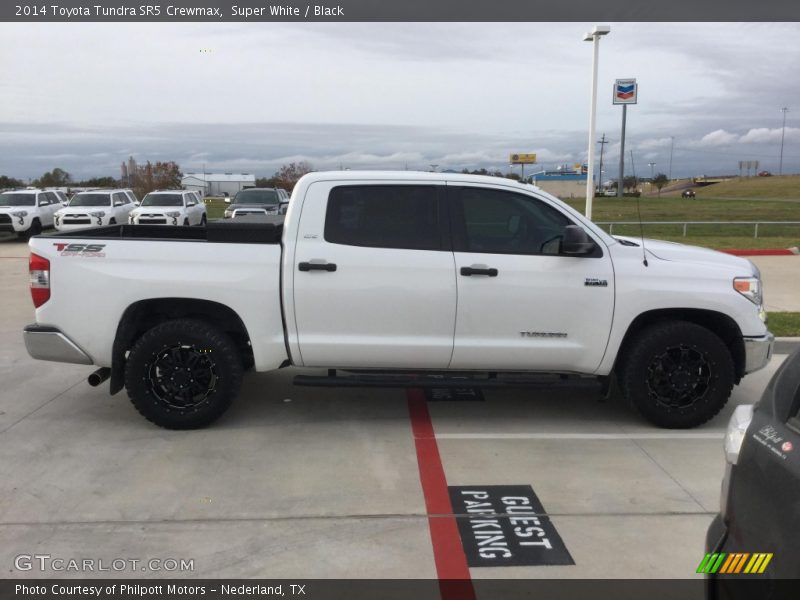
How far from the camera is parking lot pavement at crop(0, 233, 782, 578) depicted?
3.63 meters

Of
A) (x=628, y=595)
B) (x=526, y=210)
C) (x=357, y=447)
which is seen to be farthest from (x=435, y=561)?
(x=526, y=210)

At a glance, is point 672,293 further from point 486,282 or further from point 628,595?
point 628,595

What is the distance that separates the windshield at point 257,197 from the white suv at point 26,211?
674 cm

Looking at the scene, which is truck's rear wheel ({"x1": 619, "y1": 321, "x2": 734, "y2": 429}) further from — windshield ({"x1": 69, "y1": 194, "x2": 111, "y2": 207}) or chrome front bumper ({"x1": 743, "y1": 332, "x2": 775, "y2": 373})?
windshield ({"x1": 69, "y1": 194, "x2": 111, "y2": 207})

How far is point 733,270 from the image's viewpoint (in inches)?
212

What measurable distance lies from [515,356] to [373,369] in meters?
1.08

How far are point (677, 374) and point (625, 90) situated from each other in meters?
9.00

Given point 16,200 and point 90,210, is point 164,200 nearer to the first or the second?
point 90,210

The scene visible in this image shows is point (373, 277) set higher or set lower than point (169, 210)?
A: higher

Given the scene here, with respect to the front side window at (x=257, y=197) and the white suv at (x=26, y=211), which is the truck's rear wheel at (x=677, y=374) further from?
the white suv at (x=26, y=211)

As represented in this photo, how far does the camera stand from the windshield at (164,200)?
2539cm

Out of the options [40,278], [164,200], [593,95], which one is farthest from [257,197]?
[40,278]

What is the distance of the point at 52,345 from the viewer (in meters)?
5.25

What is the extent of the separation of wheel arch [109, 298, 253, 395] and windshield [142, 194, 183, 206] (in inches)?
824
